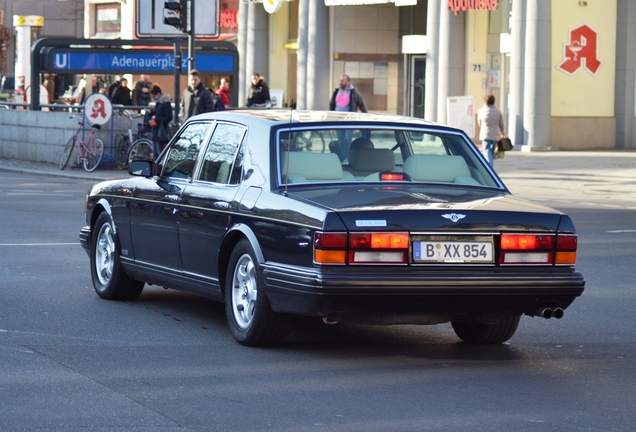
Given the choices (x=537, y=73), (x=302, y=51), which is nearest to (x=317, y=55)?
(x=302, y=51)

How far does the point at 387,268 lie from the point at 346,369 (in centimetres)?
62

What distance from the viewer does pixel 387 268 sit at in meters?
7.76

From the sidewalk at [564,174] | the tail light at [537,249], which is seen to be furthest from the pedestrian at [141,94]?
the tail light at [537,249]

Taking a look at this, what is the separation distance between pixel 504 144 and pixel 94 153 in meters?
8.50

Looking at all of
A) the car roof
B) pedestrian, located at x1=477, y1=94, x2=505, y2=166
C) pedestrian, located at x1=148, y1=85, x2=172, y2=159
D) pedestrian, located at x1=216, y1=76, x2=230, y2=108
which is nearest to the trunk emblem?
the car roof

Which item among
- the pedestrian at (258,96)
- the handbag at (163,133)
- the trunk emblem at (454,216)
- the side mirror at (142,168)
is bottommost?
the trunk emblem at (454,216)

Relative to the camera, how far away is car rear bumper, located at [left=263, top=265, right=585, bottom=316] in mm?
7695

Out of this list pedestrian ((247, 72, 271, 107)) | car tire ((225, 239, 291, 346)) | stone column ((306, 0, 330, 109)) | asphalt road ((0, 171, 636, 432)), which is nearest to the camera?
asphalt road ((0, 171, 636, 432))

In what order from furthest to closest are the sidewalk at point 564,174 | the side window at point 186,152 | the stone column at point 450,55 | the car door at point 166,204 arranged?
1. the stone column at point 450,55
2. the sidewalk at point 564,174
3. the side window at point 186,152
4. the car door at point 166,204

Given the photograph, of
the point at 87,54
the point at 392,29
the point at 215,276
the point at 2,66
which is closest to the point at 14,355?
the point at 215,276

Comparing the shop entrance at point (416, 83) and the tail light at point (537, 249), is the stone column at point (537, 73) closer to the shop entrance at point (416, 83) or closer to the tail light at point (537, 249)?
the shop entrance at point (416, 83)

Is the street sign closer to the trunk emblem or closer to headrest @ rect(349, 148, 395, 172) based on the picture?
headrest @ rect(349, 148, 395, 172)

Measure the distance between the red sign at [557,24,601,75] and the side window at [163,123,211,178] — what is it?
84.8ft

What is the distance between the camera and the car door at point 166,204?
9500mm
